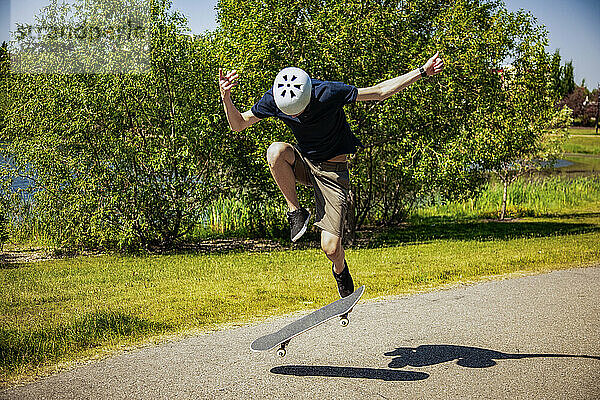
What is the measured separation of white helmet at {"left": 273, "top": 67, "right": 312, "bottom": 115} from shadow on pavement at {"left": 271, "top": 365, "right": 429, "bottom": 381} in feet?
7.03

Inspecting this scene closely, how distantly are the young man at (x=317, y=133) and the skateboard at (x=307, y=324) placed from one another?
0.30 meters

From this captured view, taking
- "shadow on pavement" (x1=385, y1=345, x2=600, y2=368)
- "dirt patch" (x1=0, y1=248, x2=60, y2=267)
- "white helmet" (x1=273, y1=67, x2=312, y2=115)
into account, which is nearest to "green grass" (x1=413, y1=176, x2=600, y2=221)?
"dirt patch" (x1=0, y1=248, x2=60, y2=267)

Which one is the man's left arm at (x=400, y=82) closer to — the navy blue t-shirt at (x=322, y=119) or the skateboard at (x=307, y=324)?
the navy blue t-shirt at (x=322, y=119)

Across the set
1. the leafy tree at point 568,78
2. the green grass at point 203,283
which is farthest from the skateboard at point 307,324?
the leafy tree at point 568,78

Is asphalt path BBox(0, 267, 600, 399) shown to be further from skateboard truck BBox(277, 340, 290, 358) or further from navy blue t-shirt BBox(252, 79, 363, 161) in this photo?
navy blue t-shirt BBox(252, 79, 363, 161)

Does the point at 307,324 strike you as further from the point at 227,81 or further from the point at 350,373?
the point at 227,81

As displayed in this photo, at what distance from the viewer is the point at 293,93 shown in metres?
4.85

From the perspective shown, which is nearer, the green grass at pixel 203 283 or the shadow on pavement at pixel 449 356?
the shadow on pavement at pixel 449 356

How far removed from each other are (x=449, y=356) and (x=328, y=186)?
1.85 metres

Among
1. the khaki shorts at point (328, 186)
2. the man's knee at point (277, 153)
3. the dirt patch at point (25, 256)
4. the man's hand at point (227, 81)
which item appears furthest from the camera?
the dirt patch at point (25, 256)

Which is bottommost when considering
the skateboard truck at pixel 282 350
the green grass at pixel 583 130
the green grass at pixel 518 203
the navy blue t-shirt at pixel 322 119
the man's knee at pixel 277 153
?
the skateboard truck at pixel 282 350

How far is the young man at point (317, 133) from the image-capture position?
493 cm

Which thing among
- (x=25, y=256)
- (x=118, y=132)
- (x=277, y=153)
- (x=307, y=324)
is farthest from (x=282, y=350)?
(x=25, y=256)

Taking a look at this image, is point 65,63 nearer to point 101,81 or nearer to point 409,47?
point 101,81
